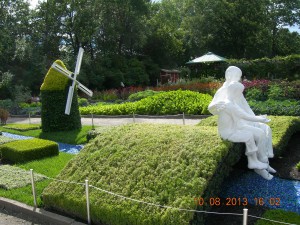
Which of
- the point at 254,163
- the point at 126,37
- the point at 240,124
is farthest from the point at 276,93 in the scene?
the point at 126,37

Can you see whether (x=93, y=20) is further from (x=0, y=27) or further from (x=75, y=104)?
(x=75, y=104)

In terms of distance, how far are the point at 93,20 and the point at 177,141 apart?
28.7 m

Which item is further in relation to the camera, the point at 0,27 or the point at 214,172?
the point at 0,27

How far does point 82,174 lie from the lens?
625 centimetres

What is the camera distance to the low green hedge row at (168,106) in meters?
17.0

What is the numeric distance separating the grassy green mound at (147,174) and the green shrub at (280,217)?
2.79 feet

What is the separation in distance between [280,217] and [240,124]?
5.94 ft

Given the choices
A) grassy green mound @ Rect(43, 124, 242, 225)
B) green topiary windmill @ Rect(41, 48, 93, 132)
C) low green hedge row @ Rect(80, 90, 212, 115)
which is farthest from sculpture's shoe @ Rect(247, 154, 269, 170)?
low green hedge row @ Rect(80, 90, 212, 115)

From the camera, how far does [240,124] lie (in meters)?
6.12

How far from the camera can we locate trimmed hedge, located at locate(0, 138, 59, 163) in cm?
992

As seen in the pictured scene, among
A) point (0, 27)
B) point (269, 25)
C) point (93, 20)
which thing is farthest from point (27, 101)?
point (269, 25)

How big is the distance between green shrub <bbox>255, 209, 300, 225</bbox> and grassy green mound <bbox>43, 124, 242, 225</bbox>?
85cm

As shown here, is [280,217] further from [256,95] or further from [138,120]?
[256,95]

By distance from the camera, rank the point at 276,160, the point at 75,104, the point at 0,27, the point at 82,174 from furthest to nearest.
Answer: the point at 0,27
the point at 75,104
the point at 276,160
the point at 82,174
